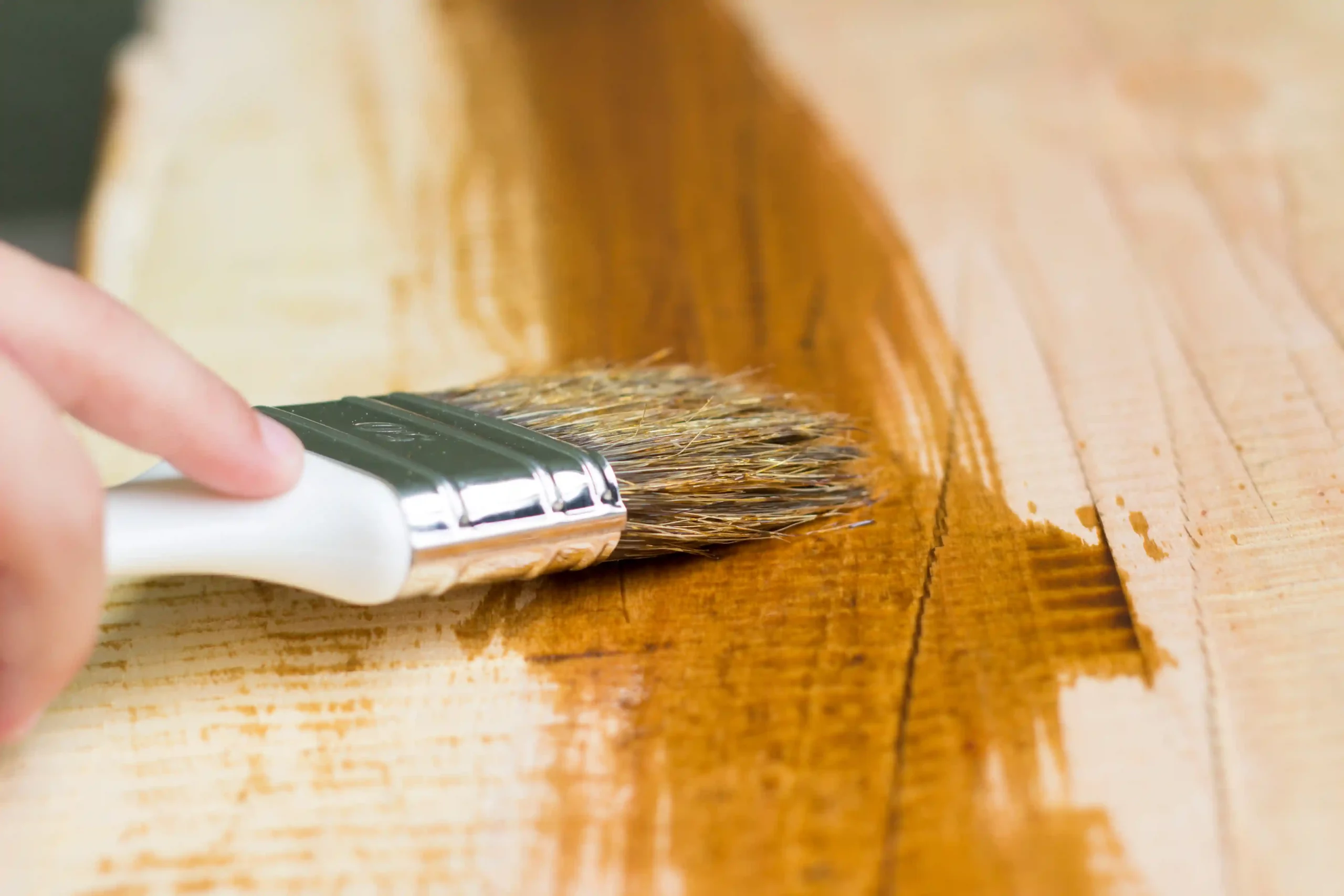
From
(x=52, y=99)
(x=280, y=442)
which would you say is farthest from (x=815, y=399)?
(x=52, y=99)

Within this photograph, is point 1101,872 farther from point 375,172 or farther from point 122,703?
point 375,172

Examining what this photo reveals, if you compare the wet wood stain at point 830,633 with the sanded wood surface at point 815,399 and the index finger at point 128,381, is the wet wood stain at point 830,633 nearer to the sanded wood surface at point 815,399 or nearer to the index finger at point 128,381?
the sanded wood surface at point 815,399

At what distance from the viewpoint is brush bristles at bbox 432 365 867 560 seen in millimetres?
979

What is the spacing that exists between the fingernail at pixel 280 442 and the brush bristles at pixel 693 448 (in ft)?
0.65

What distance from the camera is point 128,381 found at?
0.79 meters

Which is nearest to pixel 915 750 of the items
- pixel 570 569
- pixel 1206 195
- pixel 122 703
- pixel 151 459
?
pixel 570 569

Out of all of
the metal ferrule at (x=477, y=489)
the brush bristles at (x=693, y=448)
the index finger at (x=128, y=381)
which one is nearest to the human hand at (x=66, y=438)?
the index finger at (x=128, y=381)

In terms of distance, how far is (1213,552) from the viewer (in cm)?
97

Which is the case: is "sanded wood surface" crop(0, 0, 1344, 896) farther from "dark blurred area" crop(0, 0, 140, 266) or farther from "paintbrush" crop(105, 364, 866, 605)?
"dark blurred area" crop(0, 0, 140, 266)

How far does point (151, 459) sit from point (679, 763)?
0.66 m

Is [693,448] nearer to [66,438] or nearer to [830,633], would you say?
[830,633]

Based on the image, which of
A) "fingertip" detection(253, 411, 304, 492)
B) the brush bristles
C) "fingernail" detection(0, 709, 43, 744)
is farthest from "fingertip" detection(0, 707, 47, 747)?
the brush bristles

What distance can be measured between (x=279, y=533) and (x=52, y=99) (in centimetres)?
165

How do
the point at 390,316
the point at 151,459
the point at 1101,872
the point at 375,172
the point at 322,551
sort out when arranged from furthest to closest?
1. the point at 375,172
2. the point at 390,316
3. the point at 151,459
4. the point at 322,551
5. the point at 1101,872
